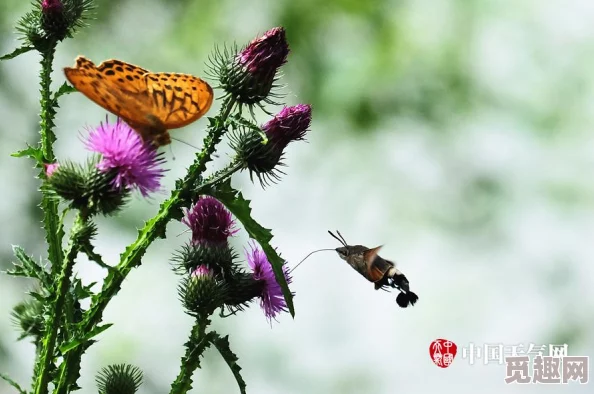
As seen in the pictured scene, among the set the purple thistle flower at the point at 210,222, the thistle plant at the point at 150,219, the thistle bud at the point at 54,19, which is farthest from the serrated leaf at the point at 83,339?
the thistle bud at the point at 54,19

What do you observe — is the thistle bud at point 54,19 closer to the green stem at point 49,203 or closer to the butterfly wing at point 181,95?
the green stem at point 49,203

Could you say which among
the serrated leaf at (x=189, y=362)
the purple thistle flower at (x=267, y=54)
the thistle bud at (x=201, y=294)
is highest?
the purple thistle flower at (x=267, y=54)

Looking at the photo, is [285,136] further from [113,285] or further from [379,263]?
[113,285]

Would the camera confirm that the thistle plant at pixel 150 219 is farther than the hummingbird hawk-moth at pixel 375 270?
No

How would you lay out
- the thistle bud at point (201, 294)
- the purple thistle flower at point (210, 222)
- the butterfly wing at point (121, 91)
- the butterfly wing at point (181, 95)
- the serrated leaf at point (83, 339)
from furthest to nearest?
1. the purple thistle flower at point (210, 222)
2. the thistle bud at point (201, 294)
3. the butterfly wing at point (181, 95)
4. the butterfly wing at point (121, 91)
5. the serrated leaf at point (83, 339)

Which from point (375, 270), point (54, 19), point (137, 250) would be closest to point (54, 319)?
point (137, 250)

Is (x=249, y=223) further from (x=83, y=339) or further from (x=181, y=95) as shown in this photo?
(x=83, y=339)
